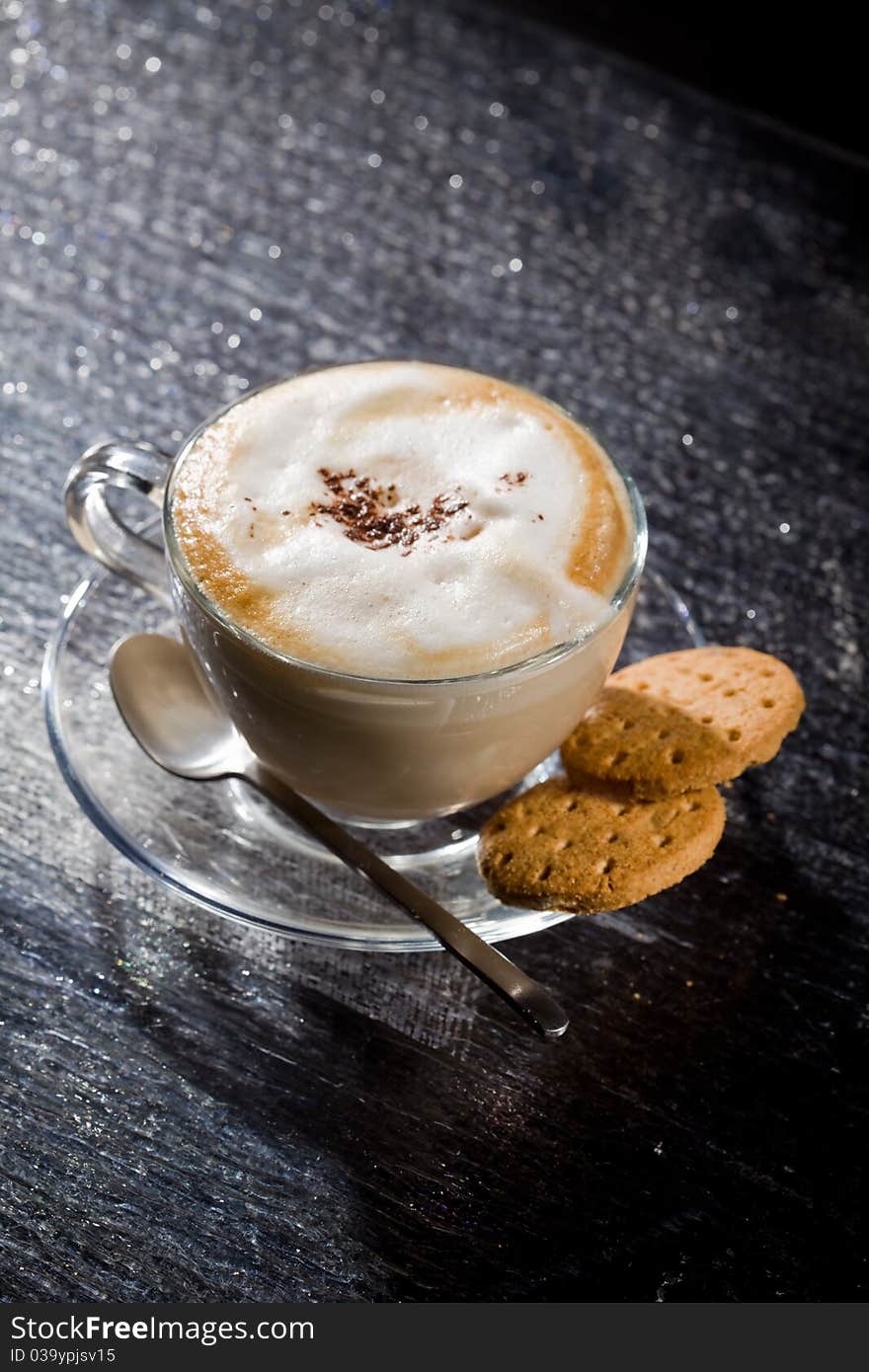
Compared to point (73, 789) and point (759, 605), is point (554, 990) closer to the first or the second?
point (73, 789)

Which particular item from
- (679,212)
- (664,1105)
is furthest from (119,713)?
(679,212)

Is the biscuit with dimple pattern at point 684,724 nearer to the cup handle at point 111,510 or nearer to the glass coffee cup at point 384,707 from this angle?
the glass coffee cup at point 384,707

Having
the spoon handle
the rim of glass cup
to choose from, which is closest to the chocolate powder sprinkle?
the rim of glass cup

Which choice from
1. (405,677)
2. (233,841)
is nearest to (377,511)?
(405,677)

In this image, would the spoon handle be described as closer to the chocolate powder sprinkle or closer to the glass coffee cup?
the glass coffee cup

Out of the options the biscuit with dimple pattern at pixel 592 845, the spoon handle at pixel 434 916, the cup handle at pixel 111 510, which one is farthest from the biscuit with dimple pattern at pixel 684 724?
the cup handle at pixel 111 510

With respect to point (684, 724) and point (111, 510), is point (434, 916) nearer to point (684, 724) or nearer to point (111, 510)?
point (684, 724)
